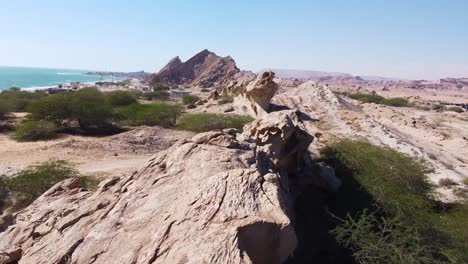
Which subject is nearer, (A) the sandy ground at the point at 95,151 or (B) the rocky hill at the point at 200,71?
(A) the sandy ground at the point at 95,151

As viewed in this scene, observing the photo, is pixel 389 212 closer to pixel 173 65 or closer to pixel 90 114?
pixel 90 114

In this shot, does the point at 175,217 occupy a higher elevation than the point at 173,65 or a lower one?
higher

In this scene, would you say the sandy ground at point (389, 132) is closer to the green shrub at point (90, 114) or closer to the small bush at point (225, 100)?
the small bush at point (225, 100)

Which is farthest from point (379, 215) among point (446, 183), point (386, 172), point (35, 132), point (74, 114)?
point (74, 114)

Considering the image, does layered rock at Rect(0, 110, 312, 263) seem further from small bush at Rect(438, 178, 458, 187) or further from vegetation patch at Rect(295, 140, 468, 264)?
small bush at Rect(438, 178, 458, 187)

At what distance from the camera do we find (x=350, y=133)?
72.0 feet

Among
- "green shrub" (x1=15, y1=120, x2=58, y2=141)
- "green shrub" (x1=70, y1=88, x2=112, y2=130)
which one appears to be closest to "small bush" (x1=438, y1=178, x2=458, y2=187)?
"green shrub" (x1=70, y1=88, x2=112, y2=130)

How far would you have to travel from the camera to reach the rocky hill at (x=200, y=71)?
101037 mm

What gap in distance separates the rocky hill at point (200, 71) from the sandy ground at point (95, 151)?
250 feet

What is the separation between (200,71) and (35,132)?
90.8 m

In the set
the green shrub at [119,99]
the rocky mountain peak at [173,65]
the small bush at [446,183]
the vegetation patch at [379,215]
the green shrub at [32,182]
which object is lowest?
the small bush at [446,183]

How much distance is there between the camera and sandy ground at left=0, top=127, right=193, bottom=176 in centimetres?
1608

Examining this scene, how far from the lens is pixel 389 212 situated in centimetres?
1231

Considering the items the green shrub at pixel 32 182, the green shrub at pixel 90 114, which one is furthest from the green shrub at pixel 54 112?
the green shrub at pixel 32 182
